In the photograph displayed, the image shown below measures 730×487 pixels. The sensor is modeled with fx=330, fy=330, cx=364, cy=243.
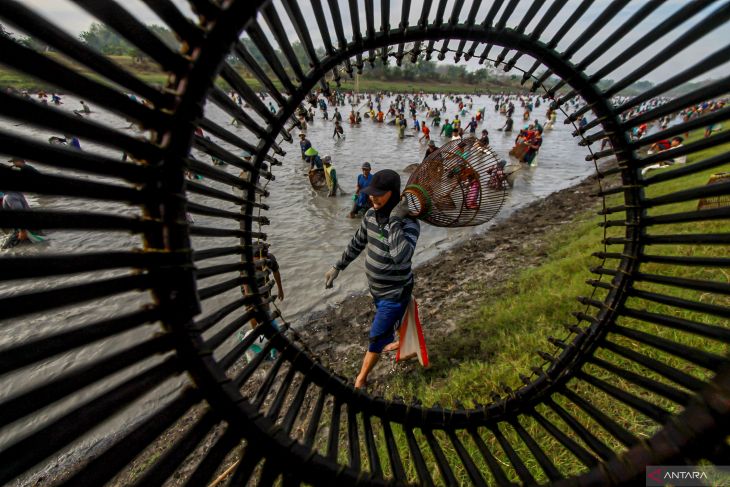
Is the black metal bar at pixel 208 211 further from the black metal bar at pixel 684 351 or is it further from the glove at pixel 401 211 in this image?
the black metal bar at pixel 684 351

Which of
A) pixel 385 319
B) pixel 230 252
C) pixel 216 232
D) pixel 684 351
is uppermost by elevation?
pixel 216 232

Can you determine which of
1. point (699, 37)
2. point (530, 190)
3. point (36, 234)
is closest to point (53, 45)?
point (699, 37)

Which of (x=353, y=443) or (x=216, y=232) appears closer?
(x=216, y=232)

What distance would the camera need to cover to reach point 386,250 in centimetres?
306

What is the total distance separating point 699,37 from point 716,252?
14.0 ft

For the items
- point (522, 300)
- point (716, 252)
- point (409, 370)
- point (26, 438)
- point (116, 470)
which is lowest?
point (409, 370)

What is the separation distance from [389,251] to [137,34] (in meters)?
2.36

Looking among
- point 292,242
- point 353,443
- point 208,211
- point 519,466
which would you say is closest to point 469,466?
point 519,466

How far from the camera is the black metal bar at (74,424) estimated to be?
84 cm

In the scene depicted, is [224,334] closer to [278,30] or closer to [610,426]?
[278,30]

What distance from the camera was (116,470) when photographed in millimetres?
1015

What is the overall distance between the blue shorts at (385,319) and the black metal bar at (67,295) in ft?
8.38

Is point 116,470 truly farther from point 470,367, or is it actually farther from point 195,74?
point 470,367

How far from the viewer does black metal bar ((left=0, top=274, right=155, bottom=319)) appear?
2.70 feet
